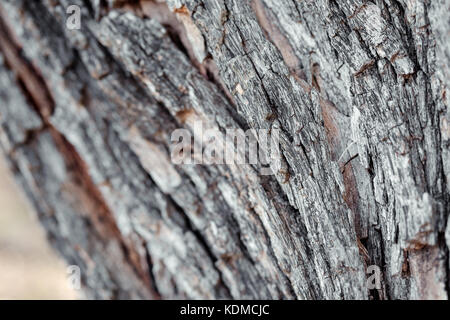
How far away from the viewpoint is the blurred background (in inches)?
175

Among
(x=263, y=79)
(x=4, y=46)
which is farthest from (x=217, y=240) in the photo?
(x=4, y=46)

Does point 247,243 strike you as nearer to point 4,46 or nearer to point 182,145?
point 182,145

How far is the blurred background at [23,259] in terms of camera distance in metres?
4.45

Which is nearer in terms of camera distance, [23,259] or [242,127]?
[242,127]

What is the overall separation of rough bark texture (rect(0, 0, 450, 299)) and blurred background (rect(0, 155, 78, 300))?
2.53 metres

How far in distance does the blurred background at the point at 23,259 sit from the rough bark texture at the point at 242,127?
99.7 inches

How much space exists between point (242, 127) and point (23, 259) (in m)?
4.03

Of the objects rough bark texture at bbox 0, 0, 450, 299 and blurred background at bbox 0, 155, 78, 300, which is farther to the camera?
blurred background at bbox 0, 155, 78, 300

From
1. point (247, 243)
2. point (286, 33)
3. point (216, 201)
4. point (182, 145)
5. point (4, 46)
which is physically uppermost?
point (4, 46)

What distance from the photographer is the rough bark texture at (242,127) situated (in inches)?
63.8

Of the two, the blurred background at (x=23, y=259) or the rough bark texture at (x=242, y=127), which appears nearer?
the rough bark texture at (x=242, y=127)

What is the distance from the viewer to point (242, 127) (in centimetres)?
204
